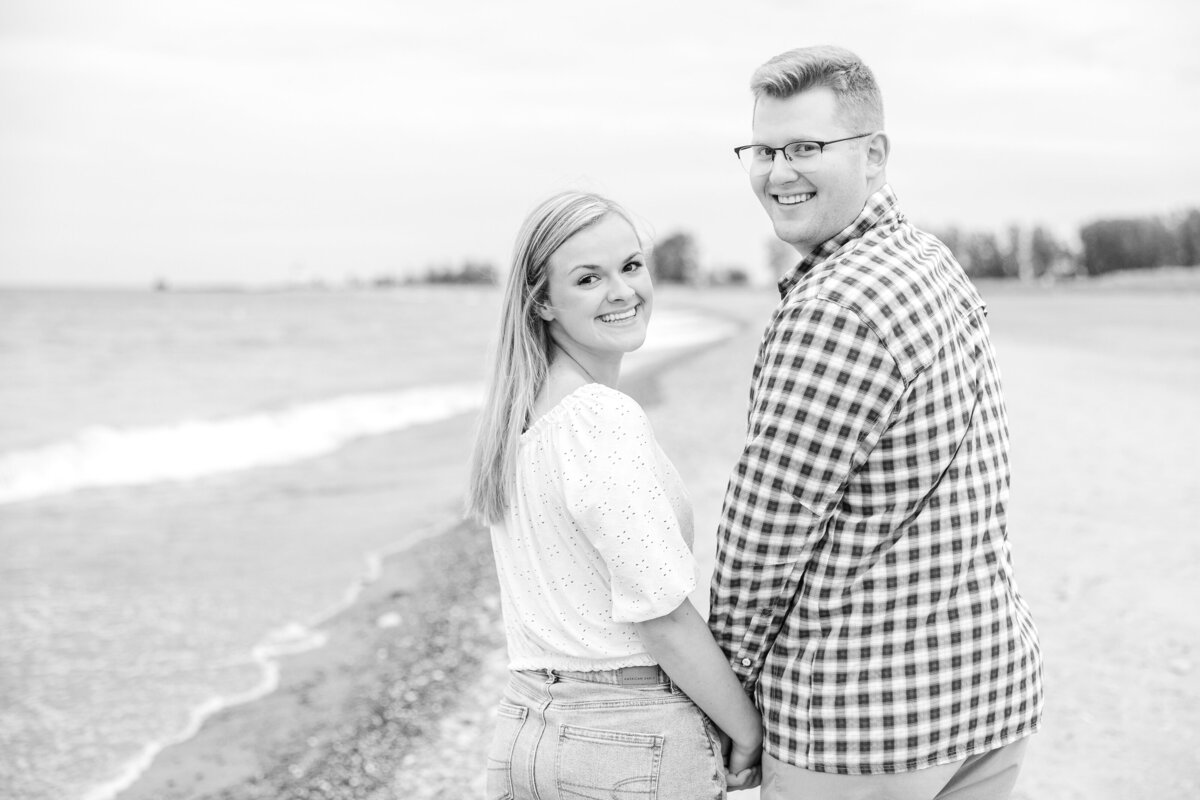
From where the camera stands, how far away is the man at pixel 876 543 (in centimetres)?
187

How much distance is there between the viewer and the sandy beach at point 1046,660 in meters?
4.27

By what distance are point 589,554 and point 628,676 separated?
27 centimetres

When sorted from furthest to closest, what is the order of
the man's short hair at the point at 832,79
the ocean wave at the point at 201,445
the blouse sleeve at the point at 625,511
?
the ocean wave at the point at 201,445 → the man's short hair at the point at 832,79 → the blouse sleeve at the point at 625,511

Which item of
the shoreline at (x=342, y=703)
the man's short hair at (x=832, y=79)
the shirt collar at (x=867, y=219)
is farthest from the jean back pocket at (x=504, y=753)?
the shoreline at (x=342, y=703)

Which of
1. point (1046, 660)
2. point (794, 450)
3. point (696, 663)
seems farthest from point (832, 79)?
point (1046, 660)

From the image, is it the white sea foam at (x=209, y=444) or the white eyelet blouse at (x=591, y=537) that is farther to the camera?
the white sea foam at (x=209, y=444)

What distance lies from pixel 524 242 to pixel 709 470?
7.44m

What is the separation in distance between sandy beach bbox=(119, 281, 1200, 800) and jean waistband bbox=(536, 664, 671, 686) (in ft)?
7.77

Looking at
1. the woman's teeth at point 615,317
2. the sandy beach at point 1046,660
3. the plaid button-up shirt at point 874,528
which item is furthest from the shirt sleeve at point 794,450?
the sandy beach at point 1046,660

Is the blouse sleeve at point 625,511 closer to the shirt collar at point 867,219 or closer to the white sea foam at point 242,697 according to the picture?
the shirt collar at point 867,219

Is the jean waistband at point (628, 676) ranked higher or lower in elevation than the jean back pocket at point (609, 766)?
higher

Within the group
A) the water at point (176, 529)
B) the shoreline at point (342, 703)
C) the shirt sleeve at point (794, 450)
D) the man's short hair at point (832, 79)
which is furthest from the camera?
the water at point (176, 529)

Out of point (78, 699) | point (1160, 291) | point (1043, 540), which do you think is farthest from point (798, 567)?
point (1160, 291)

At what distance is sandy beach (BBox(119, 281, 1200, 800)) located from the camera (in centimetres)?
427
